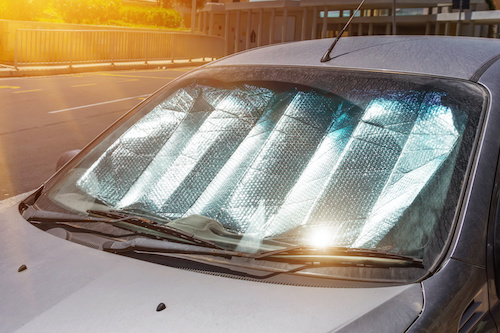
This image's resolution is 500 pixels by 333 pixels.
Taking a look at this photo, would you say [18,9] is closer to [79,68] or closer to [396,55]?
[79,68]

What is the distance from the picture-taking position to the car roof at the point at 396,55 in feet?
7.88

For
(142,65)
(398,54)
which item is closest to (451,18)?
(142,65)

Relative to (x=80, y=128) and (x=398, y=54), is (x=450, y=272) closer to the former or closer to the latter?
(x=398, y=54)

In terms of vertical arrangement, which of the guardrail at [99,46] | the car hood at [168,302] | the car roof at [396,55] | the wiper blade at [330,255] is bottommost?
the guardrail at [99,46]

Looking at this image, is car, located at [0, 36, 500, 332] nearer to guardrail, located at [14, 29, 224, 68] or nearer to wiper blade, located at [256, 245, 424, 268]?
wiper blade, located at [256, 245, 424, 268]

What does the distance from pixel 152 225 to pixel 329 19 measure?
53753 mm

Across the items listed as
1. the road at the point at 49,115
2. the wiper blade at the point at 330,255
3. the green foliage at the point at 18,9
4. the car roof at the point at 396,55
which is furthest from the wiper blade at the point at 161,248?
the green foliage at the point at 18,9

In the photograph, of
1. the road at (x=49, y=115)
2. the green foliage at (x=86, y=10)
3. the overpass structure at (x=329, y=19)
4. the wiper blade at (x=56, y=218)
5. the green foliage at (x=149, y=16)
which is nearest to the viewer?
the wiper blade at (x=56, y=218)

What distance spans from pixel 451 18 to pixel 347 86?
156 feet

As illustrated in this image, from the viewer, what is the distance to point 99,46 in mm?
26359

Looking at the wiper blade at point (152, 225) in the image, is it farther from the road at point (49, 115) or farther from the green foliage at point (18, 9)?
the green foliage at point (18, 9)

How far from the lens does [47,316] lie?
167 cm

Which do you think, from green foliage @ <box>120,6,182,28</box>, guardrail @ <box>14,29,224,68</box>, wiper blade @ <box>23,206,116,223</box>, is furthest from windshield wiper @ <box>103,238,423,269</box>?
green foliage @ <box>120,6,182,28</box>

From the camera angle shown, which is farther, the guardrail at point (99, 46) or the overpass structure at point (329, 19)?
the overpass structure at point (329, 19)
